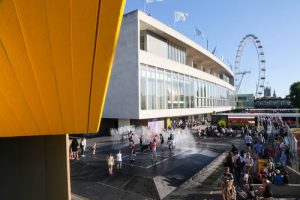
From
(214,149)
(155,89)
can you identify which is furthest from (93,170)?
(155,89)

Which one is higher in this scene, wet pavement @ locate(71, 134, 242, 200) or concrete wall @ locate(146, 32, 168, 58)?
concrete wall @ locate(146, 32, 168, 58)

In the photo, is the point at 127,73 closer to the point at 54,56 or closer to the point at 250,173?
the point at 250,173

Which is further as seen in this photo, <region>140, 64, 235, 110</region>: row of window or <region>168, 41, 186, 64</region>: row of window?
<region>168, 41, 186, 64</region>: row of window

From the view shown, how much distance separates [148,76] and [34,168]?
2891 centimetres

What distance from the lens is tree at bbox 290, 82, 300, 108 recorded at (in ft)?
285

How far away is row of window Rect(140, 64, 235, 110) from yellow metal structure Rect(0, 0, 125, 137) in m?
31.5

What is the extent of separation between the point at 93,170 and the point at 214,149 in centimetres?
1250

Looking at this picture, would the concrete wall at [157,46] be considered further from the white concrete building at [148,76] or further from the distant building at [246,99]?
the distant building at [246,99]

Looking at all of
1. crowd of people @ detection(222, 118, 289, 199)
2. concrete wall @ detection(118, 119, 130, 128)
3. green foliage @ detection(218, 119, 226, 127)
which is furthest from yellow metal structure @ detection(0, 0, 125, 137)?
green foliage @ detection(218, 119, 226, 127)

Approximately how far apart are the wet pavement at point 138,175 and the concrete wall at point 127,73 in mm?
12654

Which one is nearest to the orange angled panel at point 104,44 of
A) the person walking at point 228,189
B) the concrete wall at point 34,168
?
the concrete wall at point 34,168

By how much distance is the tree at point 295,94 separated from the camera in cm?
8675

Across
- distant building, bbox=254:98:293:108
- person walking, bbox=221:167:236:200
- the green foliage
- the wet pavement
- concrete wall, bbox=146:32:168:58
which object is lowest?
the wet pavement

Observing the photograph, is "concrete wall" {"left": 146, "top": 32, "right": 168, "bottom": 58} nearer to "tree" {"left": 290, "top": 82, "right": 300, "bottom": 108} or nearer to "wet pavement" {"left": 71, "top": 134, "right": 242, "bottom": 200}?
"wet pavement" {"left": 71, "top": 134, "right": 242, "bottom": 200}
